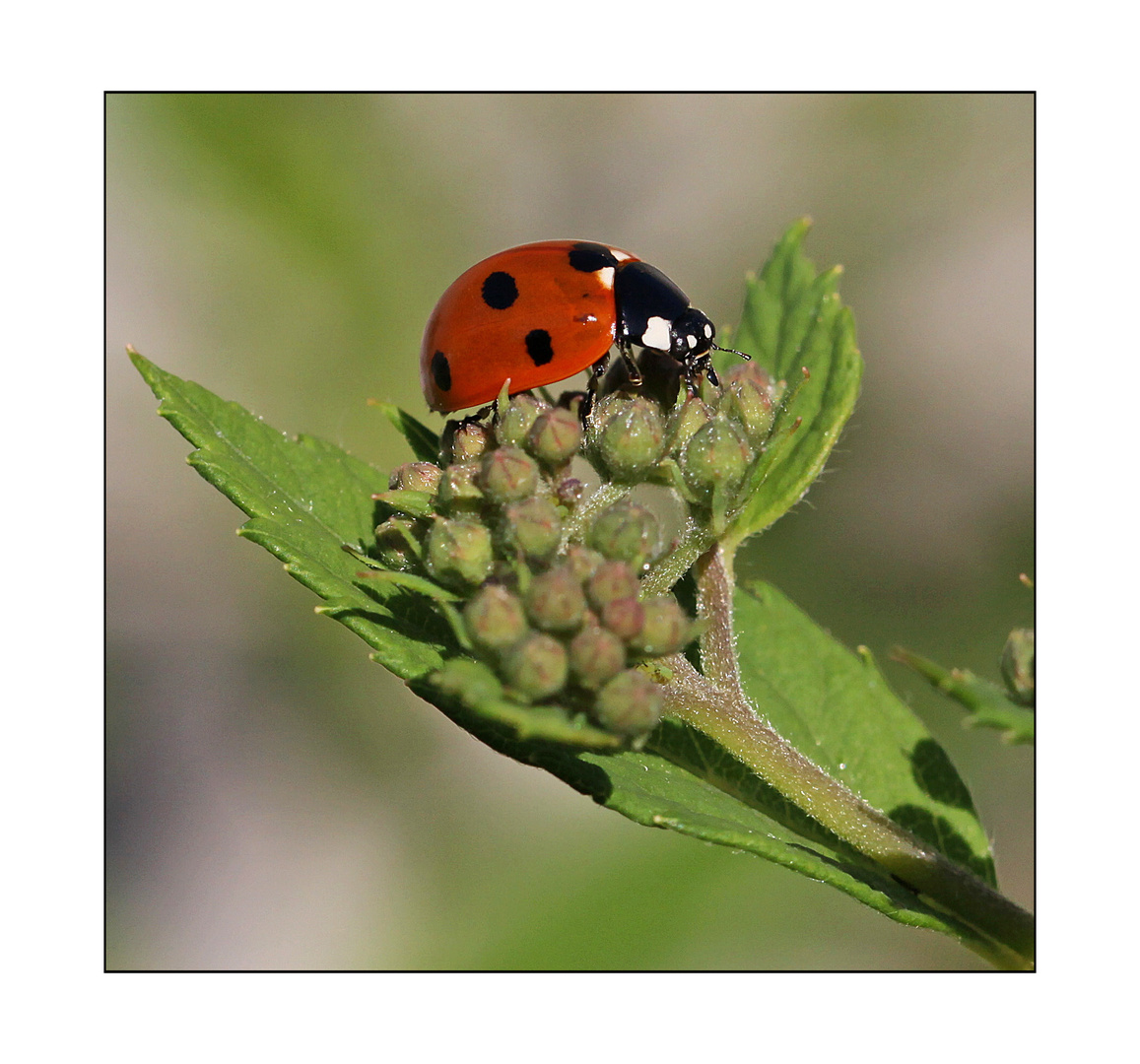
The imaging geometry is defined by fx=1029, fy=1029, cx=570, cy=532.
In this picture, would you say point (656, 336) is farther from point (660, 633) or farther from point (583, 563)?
point (660, 633)

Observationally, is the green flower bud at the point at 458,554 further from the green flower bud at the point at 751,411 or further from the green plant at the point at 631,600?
the green flower bud at the point at 751,411

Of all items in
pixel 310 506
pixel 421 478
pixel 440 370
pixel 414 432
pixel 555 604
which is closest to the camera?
pixel 555 604

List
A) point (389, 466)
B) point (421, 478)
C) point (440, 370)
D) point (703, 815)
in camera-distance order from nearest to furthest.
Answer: point (703, 815), point (421, 478), point (440, 370), point (389, 466)

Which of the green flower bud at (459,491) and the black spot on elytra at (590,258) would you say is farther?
the black spot on elytra at (590,258)

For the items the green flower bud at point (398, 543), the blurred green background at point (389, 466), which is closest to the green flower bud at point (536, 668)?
the green flower bud at point (398, 543)

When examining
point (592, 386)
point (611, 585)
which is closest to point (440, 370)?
point (592, 386)

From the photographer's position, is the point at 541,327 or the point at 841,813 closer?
the point at 841,813

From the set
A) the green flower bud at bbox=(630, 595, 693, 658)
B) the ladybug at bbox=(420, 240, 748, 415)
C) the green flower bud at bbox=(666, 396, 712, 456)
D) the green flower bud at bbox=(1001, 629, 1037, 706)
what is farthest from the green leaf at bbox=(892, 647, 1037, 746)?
the ladybug at bbox=(420, 240, 748, 415)
